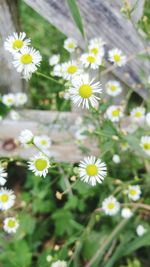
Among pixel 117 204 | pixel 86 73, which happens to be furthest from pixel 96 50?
pixel 117 204

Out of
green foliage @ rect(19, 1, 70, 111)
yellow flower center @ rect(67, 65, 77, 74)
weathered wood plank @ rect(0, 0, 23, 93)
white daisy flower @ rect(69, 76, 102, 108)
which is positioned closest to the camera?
white daisy flower @ rect(69, 76, 102, 108)

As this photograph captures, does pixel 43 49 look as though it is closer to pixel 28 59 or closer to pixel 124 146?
pixel 124 146

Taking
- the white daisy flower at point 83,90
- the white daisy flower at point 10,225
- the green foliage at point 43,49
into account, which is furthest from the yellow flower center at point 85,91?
the green foliage at point 43,49

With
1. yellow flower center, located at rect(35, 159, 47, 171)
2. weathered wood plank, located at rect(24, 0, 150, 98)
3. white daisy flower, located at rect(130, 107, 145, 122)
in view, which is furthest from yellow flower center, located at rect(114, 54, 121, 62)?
yellow flower center, located at rect(35, 159, 47, 171)

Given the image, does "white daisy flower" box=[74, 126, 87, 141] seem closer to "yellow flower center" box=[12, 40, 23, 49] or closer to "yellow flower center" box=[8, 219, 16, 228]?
"yellow flower center" box=[8, 219, 16, 228]

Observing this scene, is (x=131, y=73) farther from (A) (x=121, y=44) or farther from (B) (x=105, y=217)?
(B) (x=105, y=217)

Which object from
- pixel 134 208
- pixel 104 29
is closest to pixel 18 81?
pixel 104 29
